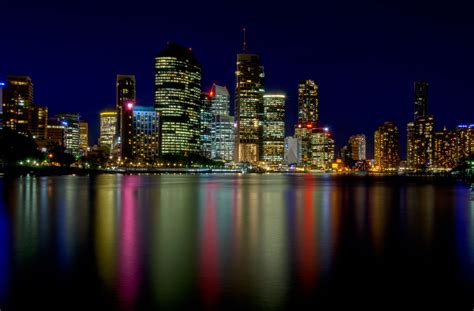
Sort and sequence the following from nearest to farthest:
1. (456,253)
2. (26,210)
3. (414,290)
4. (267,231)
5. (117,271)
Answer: (414,290), (117,271), (456,253), (267,231), (26,210)

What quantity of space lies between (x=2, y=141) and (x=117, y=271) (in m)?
143

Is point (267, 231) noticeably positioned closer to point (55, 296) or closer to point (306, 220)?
point (306, 220)

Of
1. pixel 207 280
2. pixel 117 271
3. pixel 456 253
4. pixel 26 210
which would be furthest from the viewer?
pixel 26 210

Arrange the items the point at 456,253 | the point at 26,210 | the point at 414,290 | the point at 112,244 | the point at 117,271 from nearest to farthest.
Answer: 1. the point at 414,290
2. the point at 117,271
3. the point at 456,253
4. the point at 112,244
5. the point at 26,210

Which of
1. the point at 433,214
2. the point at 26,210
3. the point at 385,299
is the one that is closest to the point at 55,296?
the point at 385,299

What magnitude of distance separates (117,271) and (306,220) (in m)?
21.5

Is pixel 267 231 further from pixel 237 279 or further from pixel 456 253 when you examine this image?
pixel 237 279

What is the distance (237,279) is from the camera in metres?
18.2

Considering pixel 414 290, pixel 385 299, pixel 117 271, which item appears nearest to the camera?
pixel 385 299

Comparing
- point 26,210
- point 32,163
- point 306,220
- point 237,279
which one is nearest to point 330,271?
point 237,279

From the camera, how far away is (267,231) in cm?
3198

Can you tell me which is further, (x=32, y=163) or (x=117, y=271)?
(x=32, y=163)

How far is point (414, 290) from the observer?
16516 millimetres

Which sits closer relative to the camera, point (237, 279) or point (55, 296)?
point (55, 296)
